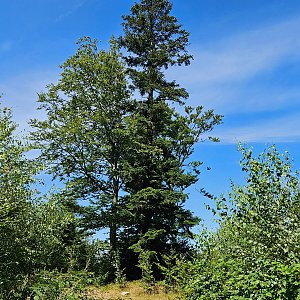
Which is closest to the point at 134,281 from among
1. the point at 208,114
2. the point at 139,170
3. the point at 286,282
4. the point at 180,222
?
the point at 180,222

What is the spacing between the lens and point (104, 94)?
26172 mm

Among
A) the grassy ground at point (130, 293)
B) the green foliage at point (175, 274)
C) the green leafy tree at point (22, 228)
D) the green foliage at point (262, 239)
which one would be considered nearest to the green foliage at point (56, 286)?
the green leafy tree at point (22, 228)

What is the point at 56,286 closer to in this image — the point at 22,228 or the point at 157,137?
the point at 22,228

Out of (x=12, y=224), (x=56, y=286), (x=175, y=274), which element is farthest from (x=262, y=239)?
(x=175, y=274)

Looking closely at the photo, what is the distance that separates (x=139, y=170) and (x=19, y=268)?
13.9 meters

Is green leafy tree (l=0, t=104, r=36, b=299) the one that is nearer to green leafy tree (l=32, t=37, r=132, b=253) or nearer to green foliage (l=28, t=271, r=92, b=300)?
green foliage (l=28, t=271, r=92, b=300)

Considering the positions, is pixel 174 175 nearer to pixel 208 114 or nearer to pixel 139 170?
pixel 139 170

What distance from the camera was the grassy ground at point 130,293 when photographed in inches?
675

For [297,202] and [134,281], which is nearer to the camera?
[297,202]

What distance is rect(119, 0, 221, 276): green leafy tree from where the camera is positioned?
23.9 meters

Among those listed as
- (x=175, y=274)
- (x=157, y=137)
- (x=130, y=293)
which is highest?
(x=157, y=137)

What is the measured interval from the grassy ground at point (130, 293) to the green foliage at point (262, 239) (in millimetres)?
8288

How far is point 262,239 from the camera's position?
8172mm

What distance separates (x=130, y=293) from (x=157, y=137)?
35.5ft
